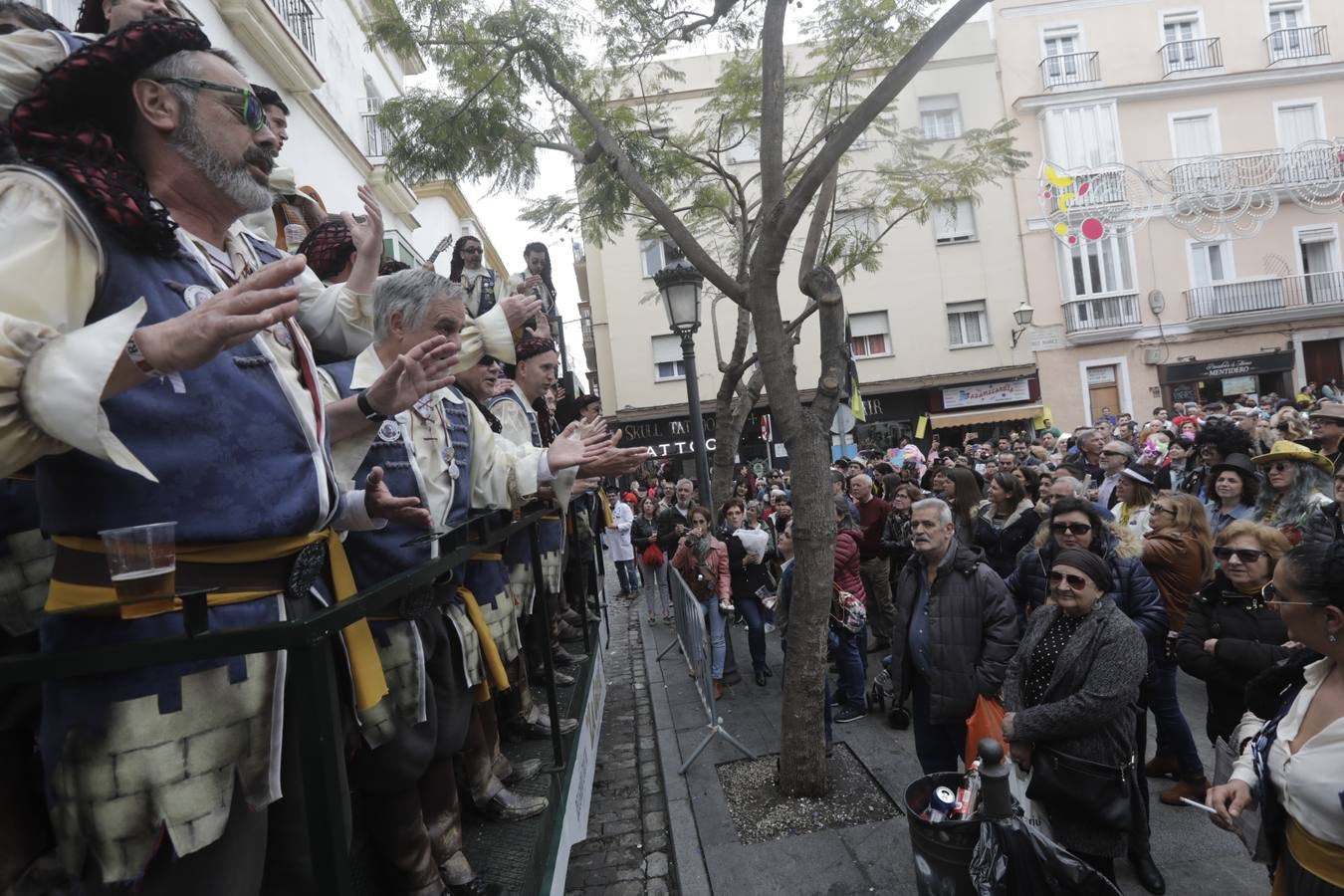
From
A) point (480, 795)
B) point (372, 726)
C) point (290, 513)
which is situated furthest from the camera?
point (480, 795)

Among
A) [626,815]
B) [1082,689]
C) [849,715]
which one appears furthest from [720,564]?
[1082,689]

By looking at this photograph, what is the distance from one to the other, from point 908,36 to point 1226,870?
7.05 m

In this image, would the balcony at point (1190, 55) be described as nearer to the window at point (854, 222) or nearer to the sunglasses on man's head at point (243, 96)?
the window at point (854, 222)

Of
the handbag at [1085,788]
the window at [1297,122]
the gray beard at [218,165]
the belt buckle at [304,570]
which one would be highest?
the window at [1297,122]

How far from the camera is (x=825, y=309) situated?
4.94 m

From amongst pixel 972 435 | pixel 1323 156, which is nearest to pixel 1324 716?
pixel 972 435

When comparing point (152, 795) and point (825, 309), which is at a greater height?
point (825, 309)

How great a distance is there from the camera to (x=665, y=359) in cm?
2516

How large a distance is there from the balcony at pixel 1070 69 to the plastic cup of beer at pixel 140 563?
89.7ft

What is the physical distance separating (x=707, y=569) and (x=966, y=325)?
64.2 feet

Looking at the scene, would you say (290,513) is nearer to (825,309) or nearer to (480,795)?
(480,795)

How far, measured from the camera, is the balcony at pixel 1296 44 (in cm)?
2367

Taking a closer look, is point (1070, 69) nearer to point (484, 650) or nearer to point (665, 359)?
point (665, 359)

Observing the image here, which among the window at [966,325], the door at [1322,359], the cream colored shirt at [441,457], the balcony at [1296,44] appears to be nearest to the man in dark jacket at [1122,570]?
the cream colored shirt at [441,457]
